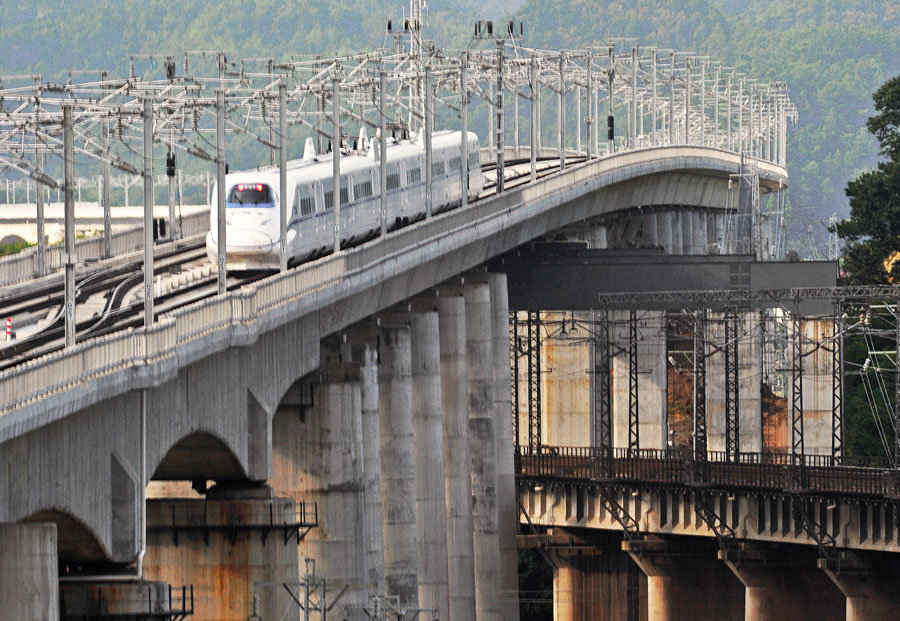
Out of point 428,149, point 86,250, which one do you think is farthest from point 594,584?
point 86,250

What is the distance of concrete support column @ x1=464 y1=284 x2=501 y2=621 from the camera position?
9931cm

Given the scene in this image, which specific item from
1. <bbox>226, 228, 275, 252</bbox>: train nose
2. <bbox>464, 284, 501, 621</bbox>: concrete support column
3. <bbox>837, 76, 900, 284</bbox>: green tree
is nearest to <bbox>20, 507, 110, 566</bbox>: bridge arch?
<bbox>226, 228, 275, 252</bbox>: train nose

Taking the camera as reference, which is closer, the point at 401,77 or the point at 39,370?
the point at 39,370

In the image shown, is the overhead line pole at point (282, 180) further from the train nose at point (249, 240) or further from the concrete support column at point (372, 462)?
the concrete support column at point (372, 462)

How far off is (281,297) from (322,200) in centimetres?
1392

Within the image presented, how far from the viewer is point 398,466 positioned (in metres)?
86.3

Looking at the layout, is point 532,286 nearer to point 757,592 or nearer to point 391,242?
point 757,592

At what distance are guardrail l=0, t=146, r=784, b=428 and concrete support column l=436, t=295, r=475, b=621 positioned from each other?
4988 mm

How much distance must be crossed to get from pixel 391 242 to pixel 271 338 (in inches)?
558

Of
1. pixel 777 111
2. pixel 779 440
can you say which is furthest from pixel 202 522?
pixel 777 111

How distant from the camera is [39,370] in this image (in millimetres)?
44656

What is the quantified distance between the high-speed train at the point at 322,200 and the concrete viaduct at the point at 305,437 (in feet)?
6.31

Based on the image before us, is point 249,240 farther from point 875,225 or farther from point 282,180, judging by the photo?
point 875,225

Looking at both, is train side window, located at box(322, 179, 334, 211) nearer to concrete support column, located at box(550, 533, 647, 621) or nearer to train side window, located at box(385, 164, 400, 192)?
train side window, located at box(385, 164, 400, 192)
